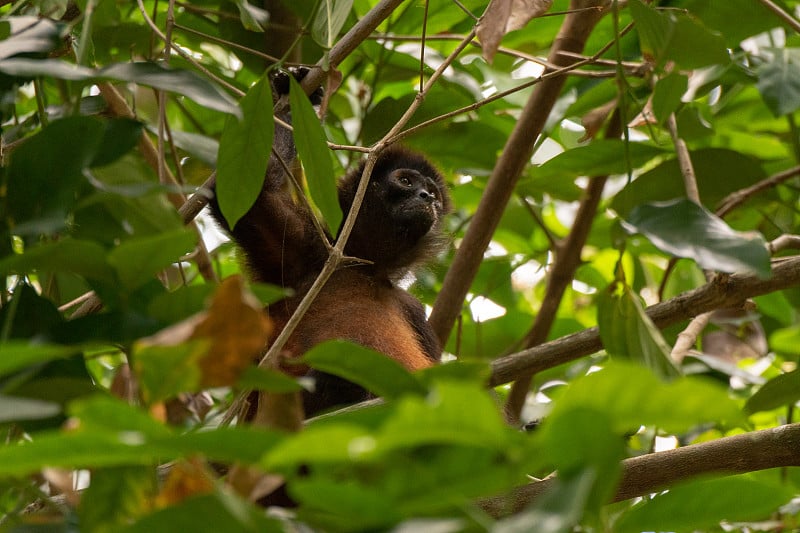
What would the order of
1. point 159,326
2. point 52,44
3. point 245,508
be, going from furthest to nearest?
1. point 52,44
2. point 159,326
3. point 245,508

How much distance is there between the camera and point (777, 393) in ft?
9.99

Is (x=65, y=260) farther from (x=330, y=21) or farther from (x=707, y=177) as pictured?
(x=707, y=177)

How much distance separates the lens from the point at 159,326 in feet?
5.19

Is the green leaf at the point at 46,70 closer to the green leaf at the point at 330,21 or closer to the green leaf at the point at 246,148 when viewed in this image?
the green leaf at the point at 246,148

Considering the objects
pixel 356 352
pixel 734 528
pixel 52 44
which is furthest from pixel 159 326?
pixel 734 528

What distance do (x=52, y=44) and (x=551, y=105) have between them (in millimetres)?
2721

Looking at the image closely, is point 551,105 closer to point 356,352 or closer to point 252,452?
point 356,352

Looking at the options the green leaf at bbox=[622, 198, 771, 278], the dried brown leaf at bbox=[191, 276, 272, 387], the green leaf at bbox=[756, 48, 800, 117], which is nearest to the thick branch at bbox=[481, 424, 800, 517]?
the green leaf at bbox=[622, 198, 771, 278]

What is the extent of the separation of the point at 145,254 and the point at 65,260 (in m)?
0.18

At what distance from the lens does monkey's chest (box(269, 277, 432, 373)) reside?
415cm

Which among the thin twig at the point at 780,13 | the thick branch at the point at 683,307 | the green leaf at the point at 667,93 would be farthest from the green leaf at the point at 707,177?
the green leaf at the point at 667,93

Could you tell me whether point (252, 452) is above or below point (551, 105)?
above

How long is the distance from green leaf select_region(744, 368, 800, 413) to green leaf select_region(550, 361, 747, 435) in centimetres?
206

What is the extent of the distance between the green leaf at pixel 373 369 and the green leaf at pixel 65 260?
41 centimetres
